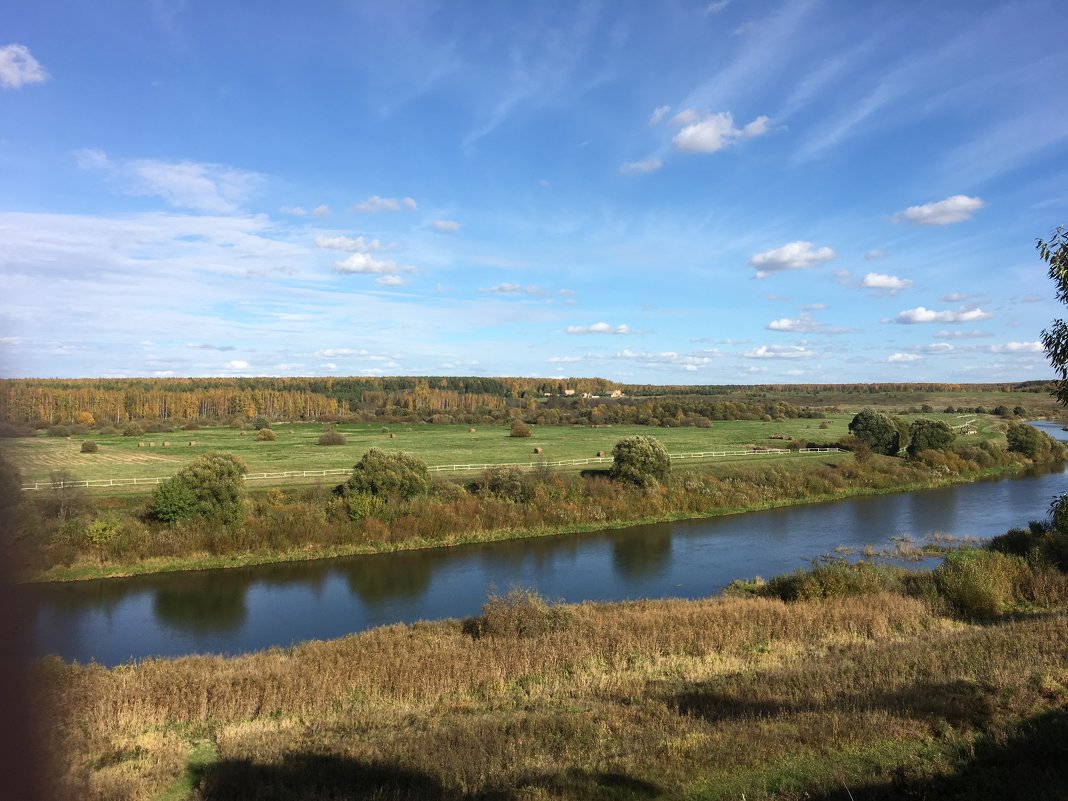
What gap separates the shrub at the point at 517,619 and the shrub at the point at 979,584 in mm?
10524

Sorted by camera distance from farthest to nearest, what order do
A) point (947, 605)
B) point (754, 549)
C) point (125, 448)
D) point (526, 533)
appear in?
point (125, 448), point (526, 533), point (754, 549), point (947, 605)

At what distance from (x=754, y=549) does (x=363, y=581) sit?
18.2m

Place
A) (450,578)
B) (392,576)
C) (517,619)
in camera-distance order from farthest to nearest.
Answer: (392,576) < (450,578) < (517,619)

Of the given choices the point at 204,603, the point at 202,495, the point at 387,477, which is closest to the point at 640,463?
the point at 387,477

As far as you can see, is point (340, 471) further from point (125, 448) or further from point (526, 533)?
point (125, 448)

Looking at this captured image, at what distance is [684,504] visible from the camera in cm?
4147

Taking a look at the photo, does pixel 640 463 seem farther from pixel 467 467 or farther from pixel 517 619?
pixel 517 619

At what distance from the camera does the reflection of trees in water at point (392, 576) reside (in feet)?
84.4

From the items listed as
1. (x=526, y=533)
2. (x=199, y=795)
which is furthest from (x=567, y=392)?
(x=199, y=795)

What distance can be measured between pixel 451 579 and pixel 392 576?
2.69 m

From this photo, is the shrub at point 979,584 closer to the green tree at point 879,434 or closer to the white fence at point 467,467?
the white fence at point 467,467

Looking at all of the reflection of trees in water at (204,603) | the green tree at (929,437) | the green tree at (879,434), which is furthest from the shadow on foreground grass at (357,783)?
the green tree at (929,437)

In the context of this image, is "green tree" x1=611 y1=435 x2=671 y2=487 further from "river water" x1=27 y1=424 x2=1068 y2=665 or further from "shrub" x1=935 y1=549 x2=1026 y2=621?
"shrub" x1=935 y1=549 x2=1026 y2=621

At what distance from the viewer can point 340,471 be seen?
1695 inches
